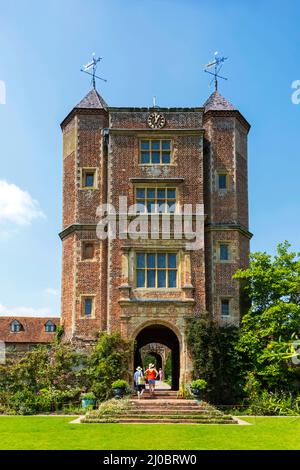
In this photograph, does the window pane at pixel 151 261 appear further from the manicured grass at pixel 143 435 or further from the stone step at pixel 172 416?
the manicured grass at pixel 143 435

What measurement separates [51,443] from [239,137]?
18255 millimetres

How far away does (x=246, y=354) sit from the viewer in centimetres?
2442

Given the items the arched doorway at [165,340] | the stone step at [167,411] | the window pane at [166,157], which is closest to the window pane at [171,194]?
the window pane at [166,157]

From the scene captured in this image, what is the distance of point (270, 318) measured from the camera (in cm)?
2383

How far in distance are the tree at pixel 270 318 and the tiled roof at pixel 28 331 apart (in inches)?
845

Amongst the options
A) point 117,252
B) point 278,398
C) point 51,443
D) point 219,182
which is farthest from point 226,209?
point 51,443

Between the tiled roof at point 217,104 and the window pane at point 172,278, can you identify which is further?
the tiled roof at point 217,104

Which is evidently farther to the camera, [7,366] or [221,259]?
[221,259]

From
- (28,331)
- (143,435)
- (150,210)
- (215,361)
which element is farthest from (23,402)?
(28,331)

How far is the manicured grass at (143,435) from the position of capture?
13.2 meters

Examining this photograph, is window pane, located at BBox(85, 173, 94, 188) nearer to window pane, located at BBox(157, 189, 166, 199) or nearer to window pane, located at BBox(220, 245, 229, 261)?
window pane, located at BBox(157, 189, 166, 199)

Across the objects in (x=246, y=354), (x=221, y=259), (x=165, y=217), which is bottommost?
(x=246, y=354)
